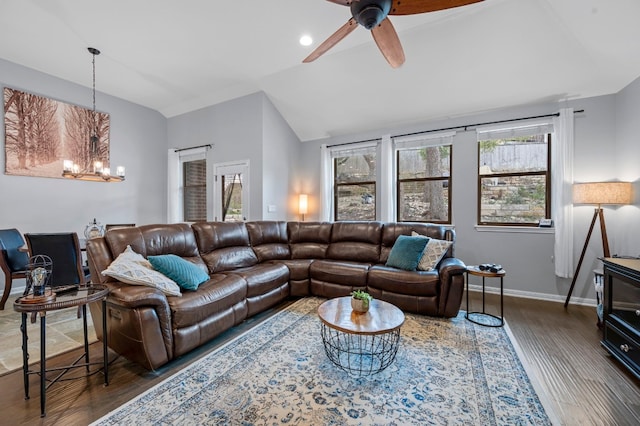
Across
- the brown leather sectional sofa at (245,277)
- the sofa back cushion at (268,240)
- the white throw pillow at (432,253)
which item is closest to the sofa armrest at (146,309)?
the brown leather sectional sofa at (245,277)

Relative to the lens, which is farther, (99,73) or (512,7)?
(99,73)

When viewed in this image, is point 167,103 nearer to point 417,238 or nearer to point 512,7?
point 417,238

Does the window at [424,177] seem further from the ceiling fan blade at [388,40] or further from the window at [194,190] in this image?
the window at [194,190]

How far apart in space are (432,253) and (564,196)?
6.21 ft

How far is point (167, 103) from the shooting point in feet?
17.7

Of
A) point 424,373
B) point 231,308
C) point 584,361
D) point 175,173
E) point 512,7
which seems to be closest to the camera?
point 424,373

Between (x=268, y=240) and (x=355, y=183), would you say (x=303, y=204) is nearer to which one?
(x=355, y=183)

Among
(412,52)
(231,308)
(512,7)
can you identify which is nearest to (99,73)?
(231,308)

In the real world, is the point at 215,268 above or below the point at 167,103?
below

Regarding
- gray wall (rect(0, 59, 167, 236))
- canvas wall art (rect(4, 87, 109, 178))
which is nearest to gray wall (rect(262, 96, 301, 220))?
canvas wall art (rect(4, 87, 109, 178))

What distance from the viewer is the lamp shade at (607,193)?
9.63 ft

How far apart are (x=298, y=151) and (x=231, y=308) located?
3.72 m

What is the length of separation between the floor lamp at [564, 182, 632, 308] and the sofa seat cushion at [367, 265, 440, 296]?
73.1 inches

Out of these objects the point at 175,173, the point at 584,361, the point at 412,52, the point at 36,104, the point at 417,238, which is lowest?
the point at 584,361
